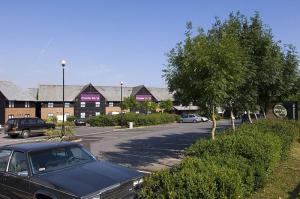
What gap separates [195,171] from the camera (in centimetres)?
664

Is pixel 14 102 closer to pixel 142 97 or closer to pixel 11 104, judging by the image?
pixel 11 104

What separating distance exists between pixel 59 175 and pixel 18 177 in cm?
102

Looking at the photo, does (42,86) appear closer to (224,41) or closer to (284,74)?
(284,74)

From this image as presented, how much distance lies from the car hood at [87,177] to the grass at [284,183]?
3.19 meters

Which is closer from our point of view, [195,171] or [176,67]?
[195,171]

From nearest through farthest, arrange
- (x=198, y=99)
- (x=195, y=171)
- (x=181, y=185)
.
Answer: (x=181, y=185)
(x=195, y=171)
(x=198, y=99)

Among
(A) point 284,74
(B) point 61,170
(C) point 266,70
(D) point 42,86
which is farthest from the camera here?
(D) point 42,86

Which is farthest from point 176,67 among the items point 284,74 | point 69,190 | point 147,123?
point 147,123

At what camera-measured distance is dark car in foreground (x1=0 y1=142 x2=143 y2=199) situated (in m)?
6.69

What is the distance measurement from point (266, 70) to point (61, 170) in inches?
465

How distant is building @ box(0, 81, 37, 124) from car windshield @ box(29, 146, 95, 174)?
199ft

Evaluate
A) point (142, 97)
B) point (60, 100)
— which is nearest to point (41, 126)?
point (60, 100)

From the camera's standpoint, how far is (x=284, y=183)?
10.5m

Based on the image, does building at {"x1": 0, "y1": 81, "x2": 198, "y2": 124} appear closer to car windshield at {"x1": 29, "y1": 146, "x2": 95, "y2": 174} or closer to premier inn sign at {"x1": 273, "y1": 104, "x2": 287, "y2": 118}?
premier inn sign at {"x1": 273, "y1": 104, "x2": 287, "y2": 118}
